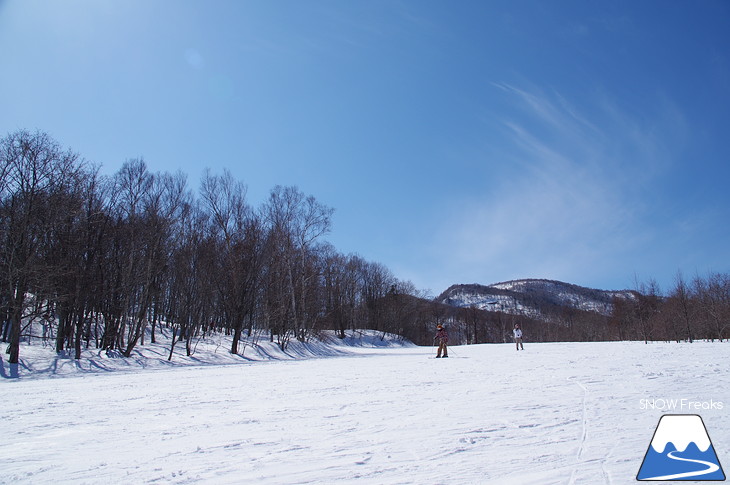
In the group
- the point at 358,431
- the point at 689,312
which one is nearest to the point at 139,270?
the point at 358,431

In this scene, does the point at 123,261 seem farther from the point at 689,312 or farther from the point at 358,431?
the point at 689,312

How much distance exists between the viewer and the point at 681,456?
158 inches

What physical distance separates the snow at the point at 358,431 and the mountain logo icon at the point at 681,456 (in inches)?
4.8

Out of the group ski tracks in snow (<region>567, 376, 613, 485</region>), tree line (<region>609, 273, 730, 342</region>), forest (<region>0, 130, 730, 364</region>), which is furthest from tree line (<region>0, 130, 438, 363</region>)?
tree line (<region>609, 273, 730, 342</region>)

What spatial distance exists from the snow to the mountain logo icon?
0.12 metres

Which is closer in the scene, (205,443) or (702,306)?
(205,443)

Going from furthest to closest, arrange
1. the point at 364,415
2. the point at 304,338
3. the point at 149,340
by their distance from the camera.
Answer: the point at 304,338 < the point at 149,340 < the point at 364,415

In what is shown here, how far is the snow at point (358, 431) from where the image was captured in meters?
3.78

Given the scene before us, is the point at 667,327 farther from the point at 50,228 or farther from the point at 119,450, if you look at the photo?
the point at 50,228

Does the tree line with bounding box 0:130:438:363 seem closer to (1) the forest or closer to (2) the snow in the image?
(1) the forest

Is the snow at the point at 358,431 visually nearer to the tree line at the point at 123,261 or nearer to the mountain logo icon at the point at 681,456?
the mountain logo icon at the point at 681,456

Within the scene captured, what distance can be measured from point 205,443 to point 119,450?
40.0 inches

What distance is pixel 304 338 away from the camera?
123ft

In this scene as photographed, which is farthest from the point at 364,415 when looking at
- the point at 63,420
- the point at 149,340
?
the point at 149,340
